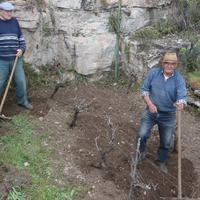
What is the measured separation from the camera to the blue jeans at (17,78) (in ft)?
27.2

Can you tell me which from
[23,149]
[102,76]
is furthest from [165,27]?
[23,149]

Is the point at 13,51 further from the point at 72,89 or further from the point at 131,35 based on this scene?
the point at 131,35

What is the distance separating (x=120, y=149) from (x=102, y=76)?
274cm

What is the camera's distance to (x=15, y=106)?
28.8ft

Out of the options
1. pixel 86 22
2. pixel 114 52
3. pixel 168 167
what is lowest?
pixel 168 167

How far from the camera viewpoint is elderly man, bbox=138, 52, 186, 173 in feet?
21.5

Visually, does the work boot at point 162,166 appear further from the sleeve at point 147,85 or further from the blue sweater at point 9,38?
the blue sweater at point 9,38

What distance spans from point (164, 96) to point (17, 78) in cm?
294

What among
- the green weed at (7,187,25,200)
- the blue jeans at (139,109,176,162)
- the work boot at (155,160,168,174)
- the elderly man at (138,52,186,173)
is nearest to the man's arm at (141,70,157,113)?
the elderly man at (138,52,186,173)

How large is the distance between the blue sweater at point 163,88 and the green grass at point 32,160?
159 cm

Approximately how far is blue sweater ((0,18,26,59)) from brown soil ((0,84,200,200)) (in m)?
1.08

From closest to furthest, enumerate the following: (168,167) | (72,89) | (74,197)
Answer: (74,197) < (168,167) < (72,89)

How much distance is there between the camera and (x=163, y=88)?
6668mm

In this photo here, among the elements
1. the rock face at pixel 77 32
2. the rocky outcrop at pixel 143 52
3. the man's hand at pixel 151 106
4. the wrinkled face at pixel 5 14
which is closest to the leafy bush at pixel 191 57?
the rocky outcrop at pixel 143 52
